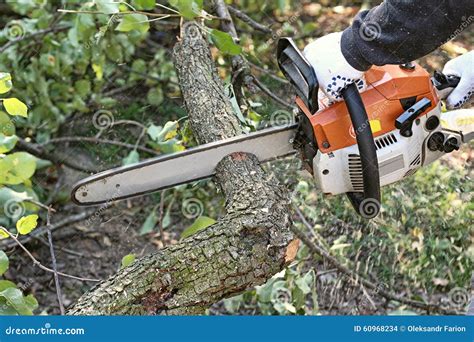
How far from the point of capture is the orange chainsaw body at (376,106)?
2229mm

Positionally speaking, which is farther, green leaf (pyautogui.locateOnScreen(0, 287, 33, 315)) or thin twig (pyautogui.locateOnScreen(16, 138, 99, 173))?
thin twig (pyautogui.locateOnScreen(16, 138, 99, 173))

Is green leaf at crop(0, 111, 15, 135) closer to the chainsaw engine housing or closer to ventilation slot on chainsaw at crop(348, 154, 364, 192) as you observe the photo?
the chainsaw engine housing

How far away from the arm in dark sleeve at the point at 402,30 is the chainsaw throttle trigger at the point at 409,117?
0.19m

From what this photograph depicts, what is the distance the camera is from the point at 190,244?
1941 millimetres

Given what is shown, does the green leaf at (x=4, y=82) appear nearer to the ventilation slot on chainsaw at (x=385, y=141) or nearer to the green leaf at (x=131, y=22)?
the green leaf at (x=131, y=22)

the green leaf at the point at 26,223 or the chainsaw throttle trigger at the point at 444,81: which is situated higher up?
the chainsaw throttle trigger at the point at 444,81

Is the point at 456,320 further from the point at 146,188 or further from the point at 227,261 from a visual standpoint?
the point at 146,188

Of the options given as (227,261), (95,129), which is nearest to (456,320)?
(227,261)

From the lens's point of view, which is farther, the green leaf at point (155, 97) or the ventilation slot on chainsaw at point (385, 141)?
the green leaf at point (155, 97)

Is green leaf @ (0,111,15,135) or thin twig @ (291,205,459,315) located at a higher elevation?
green leaf @ (0,111,15,135)

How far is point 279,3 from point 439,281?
1767 millimetres

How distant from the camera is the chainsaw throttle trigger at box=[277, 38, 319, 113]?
219 centimetres

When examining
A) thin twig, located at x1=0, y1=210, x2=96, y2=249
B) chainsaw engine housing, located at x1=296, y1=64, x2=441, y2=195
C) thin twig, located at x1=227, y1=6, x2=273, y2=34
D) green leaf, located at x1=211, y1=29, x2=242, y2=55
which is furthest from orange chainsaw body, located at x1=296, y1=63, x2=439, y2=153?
thin twig, located at x1=0, y1=210, x2=96, y2=249

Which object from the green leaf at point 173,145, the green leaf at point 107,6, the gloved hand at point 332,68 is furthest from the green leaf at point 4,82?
the gloved hand at point 332,68
